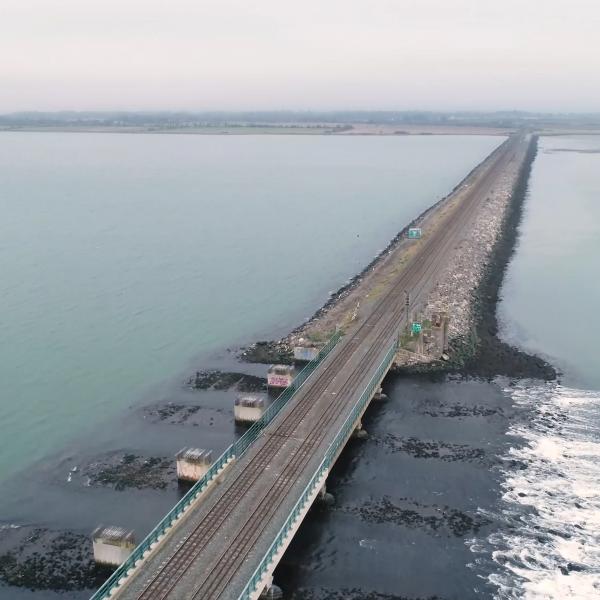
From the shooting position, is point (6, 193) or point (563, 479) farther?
point (6, 193)

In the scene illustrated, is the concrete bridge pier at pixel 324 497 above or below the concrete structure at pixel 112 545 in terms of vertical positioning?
below

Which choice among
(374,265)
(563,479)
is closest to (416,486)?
(563,479)

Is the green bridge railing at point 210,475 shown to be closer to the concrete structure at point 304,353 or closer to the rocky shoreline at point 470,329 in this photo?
the concrete structure at point 304,353

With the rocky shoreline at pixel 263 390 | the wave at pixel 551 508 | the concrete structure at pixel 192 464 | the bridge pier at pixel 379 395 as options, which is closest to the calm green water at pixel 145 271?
the rocky shoreline at pixel 263 390

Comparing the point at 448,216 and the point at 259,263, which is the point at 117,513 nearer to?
the point at 259,263

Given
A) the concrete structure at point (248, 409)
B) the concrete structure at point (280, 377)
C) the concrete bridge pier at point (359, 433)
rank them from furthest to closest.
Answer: the concrete structure at point (280, 377) < the concrete structure at point (248, 409) < the concrete bridge pier at point (359, 433)

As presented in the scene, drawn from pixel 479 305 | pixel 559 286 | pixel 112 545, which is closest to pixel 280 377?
pixel 112 545

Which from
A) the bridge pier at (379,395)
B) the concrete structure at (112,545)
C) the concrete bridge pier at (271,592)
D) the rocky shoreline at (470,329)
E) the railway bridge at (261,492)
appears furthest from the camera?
the rocky shoreline at (470,329)
